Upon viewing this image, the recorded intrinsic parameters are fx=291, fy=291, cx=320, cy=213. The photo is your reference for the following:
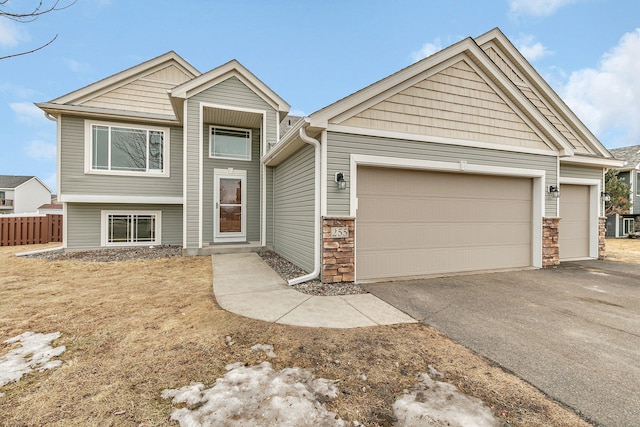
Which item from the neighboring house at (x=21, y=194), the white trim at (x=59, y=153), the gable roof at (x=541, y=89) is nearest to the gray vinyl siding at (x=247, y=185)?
the white trim at (x=59, y=153)

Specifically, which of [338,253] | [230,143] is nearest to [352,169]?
[338,253]

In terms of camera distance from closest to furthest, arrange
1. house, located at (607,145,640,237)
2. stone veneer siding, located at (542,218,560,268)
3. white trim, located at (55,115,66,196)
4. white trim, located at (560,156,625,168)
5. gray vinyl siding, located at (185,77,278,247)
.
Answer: stone veneer siding, located at (542,218,560,268), white trim, located at (560,156,625,168), gray vinyl siding, located at (185,77,278,247), white trim, located at (55,115,66,196), house, located at (607,145,640,237)

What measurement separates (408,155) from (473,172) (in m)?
1.72

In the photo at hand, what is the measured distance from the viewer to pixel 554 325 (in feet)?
11.9

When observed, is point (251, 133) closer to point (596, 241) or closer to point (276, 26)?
point (276, 26)

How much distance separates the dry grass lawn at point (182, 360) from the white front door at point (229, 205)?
4.83m

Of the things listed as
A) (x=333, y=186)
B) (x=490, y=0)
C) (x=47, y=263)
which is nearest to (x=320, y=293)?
(x=333, y=186)

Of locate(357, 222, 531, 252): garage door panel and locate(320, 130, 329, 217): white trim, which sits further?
locate(357, 222, 531, 252): garage door panel

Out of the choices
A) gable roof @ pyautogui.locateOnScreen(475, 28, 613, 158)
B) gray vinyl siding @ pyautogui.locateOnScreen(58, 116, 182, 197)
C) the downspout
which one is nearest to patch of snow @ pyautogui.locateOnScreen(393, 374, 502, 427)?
the downspout

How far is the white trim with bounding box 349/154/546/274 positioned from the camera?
5.43m

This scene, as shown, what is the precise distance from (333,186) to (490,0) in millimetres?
10702

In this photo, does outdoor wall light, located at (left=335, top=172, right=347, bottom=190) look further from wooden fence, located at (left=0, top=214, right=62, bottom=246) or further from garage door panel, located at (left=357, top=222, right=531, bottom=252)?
wooden fence, located at (left=0, top=214, right=62, bottom=246)

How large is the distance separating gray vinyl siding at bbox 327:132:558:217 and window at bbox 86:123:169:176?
7019 millimetres

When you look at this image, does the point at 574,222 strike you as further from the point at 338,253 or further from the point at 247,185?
the point at 247,185
